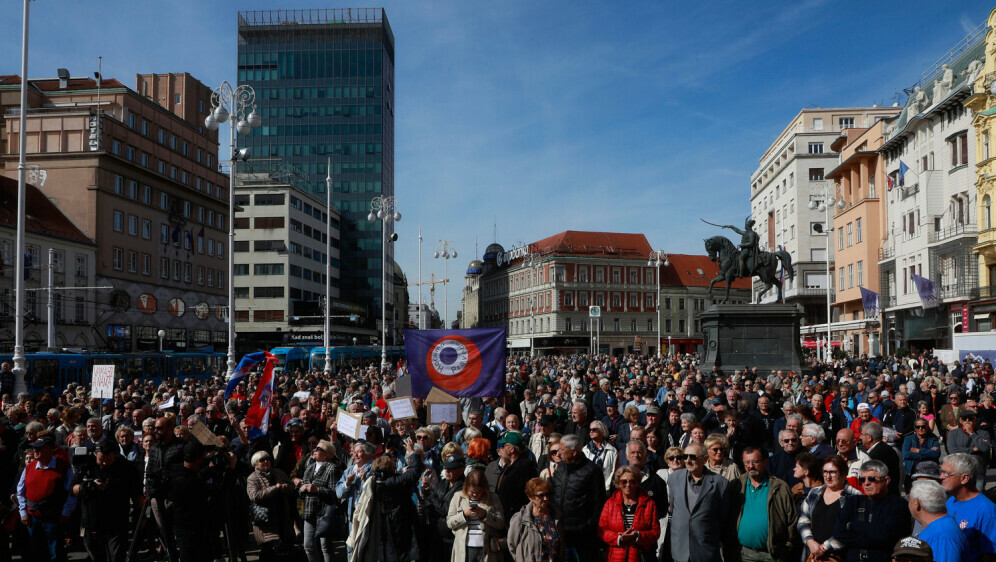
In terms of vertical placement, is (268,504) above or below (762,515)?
below

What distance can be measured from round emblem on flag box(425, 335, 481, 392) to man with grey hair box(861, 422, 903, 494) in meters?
6.98

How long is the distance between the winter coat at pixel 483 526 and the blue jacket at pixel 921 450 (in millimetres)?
5794

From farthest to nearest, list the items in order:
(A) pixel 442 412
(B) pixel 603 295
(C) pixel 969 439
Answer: (B) pixel 603 295
(A) pixel 442 412
(C) pixel 969 439

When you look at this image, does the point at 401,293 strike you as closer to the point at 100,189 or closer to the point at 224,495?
the point at 100,189

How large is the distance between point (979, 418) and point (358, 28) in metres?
109

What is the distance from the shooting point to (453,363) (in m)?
14.1

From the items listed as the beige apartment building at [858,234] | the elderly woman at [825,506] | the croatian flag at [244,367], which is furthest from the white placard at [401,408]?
the beige apartment building at [858,234]

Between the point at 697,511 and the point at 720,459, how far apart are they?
0.87m

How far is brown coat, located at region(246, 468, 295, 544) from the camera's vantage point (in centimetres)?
789

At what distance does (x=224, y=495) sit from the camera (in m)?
8.61

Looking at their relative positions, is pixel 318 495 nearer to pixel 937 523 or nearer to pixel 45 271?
pixel 937 523

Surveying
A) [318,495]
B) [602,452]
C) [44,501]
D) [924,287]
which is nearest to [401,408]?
[318,495]

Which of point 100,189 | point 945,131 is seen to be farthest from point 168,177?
point 945,131

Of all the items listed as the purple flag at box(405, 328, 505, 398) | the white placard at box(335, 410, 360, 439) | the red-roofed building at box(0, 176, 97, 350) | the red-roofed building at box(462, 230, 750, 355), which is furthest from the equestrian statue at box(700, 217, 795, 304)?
the red-roofed building at box(462, 230, 750, 355)
